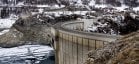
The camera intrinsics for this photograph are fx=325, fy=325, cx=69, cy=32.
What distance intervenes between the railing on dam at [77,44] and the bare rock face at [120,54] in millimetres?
9609

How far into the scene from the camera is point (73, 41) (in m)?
24.5

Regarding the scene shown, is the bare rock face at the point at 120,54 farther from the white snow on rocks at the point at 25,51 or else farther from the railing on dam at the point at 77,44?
the white snow on rocks at the point at 25,51

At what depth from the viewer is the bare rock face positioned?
7773 mm

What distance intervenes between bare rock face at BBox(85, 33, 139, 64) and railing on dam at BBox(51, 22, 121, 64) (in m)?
9.61

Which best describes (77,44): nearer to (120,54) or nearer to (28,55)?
(120,54)

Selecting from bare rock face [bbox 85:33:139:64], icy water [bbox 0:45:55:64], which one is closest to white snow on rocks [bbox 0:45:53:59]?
icy water [bbox 0:45:55:64]

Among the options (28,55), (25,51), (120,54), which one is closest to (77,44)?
(120,54)

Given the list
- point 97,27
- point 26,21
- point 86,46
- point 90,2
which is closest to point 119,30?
point 97,27

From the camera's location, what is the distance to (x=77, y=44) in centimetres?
2328

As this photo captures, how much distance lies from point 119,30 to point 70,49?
1385cm

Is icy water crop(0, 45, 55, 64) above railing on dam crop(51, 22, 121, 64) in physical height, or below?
below

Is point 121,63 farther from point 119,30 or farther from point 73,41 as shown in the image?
point 119,30

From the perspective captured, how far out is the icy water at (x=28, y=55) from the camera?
132 feet

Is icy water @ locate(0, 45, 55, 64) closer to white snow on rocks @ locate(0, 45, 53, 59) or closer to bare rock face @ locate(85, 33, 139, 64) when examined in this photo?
white snow on rocks @ locate(0, 45, 53, 59)
